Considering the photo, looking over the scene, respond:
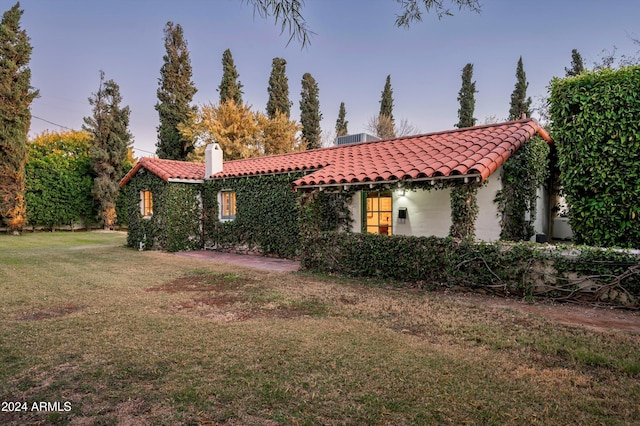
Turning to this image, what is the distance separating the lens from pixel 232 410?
2799 millimetres

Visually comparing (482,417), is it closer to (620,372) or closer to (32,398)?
(620,372)

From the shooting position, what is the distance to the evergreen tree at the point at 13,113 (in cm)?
2123

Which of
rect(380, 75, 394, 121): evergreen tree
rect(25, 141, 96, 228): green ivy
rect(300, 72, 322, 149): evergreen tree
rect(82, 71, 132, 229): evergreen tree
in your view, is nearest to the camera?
rect(25, 141, 96, 228): green ivy

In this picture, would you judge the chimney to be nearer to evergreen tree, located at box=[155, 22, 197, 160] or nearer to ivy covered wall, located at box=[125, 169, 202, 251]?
ivy covered wall, located at box=[125, 169, 202, 251]

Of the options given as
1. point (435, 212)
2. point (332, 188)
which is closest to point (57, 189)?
point (332, 188)

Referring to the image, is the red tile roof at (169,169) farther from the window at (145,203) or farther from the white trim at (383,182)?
the white trim at (383,182)

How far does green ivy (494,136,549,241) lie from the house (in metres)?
0.21

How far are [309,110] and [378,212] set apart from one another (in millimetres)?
26528

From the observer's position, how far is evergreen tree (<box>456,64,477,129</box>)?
32.7 meters

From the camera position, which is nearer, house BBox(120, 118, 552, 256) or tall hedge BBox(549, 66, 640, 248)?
tall hedge BBox(549, 66, 640, 248)

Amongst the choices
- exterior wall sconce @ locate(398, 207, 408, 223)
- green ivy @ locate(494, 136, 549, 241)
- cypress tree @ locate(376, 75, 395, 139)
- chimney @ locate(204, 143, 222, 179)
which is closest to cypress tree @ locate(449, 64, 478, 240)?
green ivy @ locate(494, 136, 549, 241)

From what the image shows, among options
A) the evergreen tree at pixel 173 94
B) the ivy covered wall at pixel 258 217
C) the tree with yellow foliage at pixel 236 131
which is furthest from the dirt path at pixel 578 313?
the evergreen tree at pixel 173 94

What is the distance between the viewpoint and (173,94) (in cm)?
2844

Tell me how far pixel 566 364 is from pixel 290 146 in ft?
89.3
